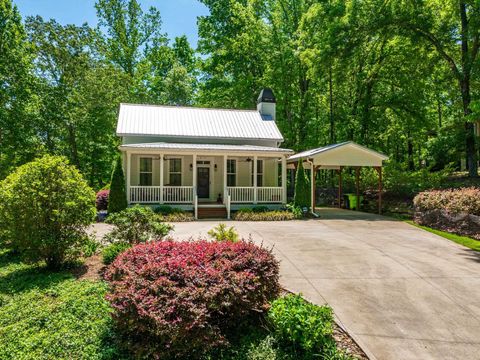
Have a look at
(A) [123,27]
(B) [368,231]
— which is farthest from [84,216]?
(A) [123,27]

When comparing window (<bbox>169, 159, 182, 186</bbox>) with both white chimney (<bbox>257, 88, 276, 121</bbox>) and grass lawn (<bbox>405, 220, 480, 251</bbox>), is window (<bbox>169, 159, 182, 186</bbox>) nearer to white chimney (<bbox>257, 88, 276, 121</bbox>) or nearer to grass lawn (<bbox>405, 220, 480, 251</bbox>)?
white chimney (<bbox>257, 88, 276, 121</bbox>)

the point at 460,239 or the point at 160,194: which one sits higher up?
the point at 160,194

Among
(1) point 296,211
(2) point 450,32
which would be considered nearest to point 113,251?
(1) point 296,211

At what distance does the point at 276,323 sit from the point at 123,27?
35153 millimetres

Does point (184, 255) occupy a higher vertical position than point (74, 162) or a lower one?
lower

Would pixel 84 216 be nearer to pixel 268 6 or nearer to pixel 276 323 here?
pixel 276 323

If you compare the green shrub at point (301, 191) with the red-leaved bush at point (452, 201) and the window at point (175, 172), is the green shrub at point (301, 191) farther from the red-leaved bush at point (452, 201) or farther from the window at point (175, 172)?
the window at point (175, 172)

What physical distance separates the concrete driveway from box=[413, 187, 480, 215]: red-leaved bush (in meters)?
1.66

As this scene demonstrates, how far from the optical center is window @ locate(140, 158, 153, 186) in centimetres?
1838

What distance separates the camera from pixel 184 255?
16.8 ft

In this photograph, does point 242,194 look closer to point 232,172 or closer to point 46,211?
point 232,172

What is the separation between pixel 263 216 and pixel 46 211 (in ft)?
32.0

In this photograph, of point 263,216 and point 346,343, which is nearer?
point 346,343

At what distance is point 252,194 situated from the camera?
57.6 ft
